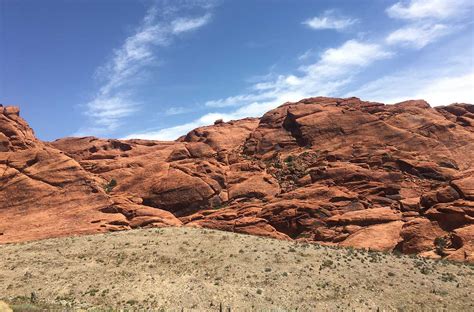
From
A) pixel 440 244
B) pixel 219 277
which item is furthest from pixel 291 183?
pixel 219 277

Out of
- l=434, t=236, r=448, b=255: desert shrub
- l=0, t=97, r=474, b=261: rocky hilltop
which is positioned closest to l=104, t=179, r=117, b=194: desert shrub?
l=0, t=97, r=474, b=261: rocky hilltop

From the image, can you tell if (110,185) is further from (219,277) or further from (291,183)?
(219,277)

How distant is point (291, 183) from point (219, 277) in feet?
82.8

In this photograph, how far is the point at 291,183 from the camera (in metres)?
56.3

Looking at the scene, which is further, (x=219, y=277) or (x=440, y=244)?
(x=440, y=244)

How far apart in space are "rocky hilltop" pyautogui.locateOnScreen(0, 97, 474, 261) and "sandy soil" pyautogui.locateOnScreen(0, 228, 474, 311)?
5149mm

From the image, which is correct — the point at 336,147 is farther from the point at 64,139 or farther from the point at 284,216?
the point at 64,139

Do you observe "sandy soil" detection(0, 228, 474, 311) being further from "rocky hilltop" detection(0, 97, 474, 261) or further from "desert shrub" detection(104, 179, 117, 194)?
"desert shrub" detection(104, 179, 117, 194)

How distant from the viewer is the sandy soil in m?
29.6

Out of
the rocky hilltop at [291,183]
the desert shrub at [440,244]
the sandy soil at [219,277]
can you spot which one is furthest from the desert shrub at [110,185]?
the desert shrub at [440,244]

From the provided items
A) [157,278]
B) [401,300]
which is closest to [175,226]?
[157,278]

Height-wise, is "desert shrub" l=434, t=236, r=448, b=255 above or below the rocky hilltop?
below

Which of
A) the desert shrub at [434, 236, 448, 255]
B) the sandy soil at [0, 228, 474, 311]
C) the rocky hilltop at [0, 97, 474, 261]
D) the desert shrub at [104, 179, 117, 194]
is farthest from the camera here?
the desert shrub at [104, 179, 117, 194]

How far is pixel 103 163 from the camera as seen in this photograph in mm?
65250
